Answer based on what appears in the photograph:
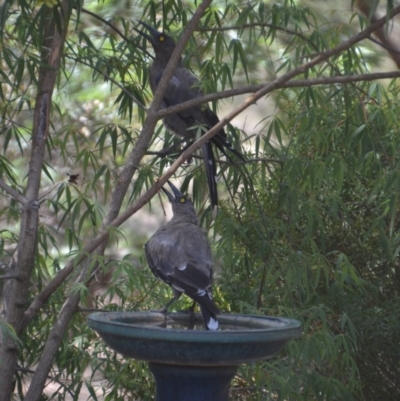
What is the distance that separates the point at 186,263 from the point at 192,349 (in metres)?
0.50

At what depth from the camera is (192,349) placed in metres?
1.86

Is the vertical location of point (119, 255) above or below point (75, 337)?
above

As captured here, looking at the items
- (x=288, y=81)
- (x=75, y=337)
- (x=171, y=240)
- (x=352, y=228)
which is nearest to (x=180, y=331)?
(x=171, y=240)

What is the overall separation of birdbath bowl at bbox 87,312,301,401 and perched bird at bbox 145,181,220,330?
0.55ft

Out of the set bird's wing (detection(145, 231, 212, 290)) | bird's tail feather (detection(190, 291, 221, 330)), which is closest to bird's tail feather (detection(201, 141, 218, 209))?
bird's wing (detection(145, 231, 212, 290))

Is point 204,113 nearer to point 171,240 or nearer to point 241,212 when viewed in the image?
point 241,212

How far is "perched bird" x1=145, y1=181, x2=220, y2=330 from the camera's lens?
2184mm

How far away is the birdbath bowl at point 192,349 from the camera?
1845 mm

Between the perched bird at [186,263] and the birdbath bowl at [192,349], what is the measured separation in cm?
17

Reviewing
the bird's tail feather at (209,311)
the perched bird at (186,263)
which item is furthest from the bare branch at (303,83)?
the bird's tail feather at (209,311)

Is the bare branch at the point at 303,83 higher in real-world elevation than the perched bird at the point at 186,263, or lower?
higher

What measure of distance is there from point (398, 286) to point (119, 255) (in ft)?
9.99

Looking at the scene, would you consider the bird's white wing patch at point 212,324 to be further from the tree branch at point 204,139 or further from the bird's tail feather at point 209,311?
the tree branch at point 204,139

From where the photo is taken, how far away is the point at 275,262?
9.62 feet
